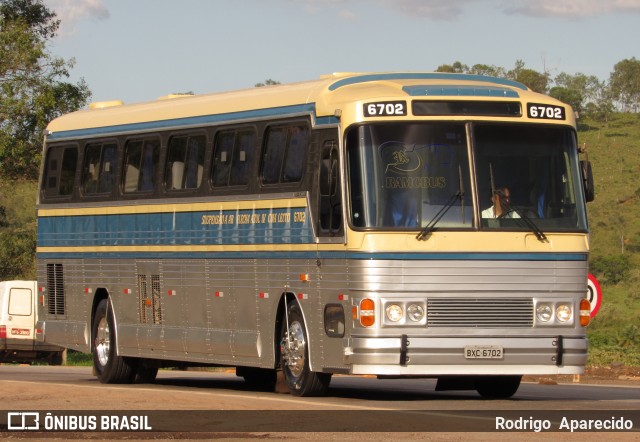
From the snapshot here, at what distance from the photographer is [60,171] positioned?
23562 millimetres

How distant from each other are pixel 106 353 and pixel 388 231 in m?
7.47

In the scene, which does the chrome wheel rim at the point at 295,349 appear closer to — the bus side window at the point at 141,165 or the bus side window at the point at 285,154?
the bus side window at the point at 285,154

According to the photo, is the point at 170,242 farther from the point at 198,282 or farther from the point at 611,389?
the point at 611,389

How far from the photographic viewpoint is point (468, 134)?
55.1ft

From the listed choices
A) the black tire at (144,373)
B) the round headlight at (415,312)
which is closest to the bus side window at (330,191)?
the round headlight at (415,312)

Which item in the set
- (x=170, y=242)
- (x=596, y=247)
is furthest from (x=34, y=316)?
(x=596, y=247)

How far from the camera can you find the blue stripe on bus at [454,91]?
17.0 m

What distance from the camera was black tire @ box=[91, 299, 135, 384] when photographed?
22.2 meters

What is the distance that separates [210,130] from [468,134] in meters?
4.25

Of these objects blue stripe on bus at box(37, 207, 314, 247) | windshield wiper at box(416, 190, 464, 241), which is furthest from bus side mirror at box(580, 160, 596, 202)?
blue stripe on bus at box(37, 207, 314, 247)

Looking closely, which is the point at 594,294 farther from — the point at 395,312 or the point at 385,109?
the point at 385,109

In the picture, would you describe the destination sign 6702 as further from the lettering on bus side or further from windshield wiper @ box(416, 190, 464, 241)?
the lettering on bus side

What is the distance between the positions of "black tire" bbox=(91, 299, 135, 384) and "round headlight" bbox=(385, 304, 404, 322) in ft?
22.5

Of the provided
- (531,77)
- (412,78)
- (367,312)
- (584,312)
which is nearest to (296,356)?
(367,312)
